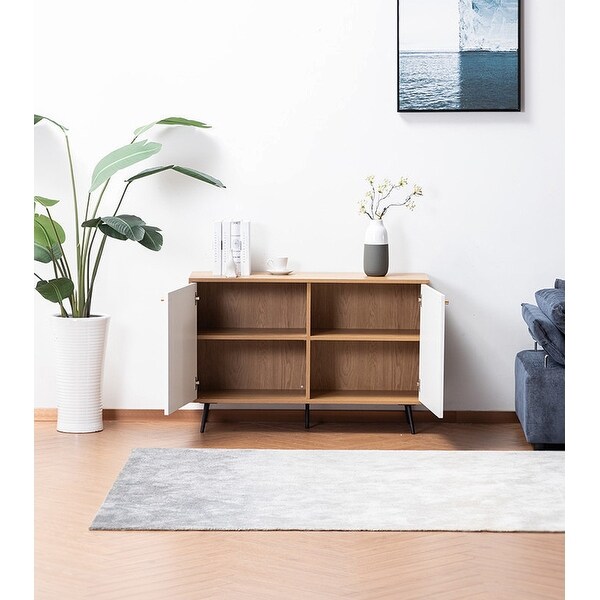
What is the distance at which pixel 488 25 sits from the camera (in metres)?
5.54

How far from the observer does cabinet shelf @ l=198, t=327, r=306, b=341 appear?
5375mm

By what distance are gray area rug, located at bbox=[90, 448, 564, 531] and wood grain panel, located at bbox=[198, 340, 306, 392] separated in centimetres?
92

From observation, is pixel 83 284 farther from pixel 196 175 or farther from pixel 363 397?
pixel 363 397

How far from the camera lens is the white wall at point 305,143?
5621mm

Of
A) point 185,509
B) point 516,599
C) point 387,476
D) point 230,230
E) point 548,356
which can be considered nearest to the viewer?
point 516,599

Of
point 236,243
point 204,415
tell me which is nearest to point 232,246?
point 236,243

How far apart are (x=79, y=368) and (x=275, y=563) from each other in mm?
2540

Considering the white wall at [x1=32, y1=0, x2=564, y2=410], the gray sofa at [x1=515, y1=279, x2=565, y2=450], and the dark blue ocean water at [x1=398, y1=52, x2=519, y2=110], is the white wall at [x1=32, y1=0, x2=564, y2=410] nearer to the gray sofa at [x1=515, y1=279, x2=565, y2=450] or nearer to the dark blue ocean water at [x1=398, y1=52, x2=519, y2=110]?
the dark blue ocean water at [x1=398, y1=52, x2=519, y2=110]

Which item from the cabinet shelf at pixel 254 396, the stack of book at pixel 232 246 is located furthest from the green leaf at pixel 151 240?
the cabinet shelf at pixel 254 396

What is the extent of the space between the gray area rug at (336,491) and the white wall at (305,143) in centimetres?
130
